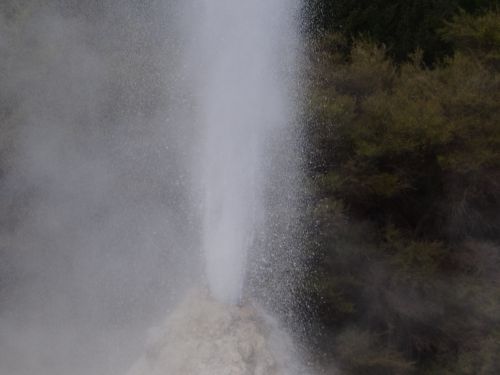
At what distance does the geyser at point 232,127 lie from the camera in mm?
3885

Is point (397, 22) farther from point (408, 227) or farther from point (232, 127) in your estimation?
point (232, 127)

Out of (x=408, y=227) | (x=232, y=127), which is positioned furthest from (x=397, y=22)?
(x=232, y=127)

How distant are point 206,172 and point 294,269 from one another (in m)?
1.83

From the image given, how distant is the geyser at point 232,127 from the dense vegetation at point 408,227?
5.99 ft

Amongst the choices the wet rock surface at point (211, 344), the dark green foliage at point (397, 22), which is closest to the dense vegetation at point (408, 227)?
the dark green foliage at point (397, 22)

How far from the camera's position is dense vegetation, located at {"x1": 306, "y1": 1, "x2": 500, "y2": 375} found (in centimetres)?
572

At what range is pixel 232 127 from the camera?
3.95 m

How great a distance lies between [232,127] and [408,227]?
2.84m

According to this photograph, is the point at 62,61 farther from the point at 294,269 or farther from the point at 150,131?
the point at 294,269

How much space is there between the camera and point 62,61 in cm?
671

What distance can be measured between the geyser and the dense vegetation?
182 cm

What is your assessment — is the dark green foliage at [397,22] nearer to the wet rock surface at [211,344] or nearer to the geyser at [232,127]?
the geyser at [232,127]

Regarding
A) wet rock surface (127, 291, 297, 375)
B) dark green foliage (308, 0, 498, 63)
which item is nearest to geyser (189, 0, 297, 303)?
wet rock surface (127, 291, 297, 375)

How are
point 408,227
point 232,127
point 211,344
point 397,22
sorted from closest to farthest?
point 211,344 → point 232,127 → point 408,227 → point 397,22
